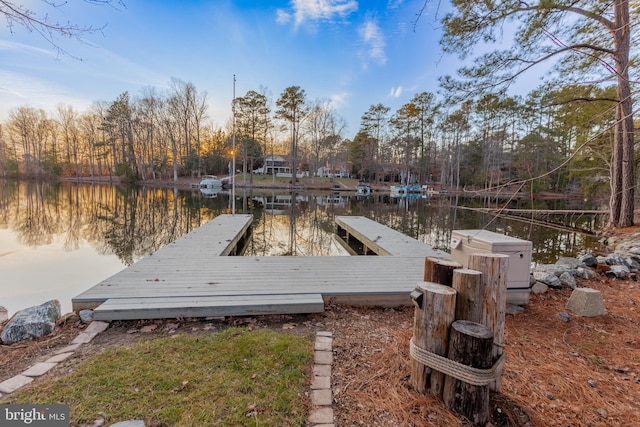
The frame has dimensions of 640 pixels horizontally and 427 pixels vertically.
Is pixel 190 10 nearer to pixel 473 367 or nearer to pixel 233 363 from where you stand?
pixel 233 363

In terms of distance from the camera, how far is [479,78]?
400 cm

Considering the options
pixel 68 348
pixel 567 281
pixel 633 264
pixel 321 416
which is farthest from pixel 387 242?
pixel 68 348

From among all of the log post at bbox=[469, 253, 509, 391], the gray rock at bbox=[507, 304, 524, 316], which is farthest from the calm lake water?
the log post at bbox=[469, 253, 509, 391]

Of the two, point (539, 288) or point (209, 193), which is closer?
point (539, 288)

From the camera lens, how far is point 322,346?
7.32 ft

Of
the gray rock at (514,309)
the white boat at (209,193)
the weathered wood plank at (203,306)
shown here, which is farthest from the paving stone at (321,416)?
the white boat at (209,193)

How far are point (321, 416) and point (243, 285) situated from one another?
1.97m

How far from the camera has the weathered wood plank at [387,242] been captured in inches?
202

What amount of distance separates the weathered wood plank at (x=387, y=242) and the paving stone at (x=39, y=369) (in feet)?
14.6

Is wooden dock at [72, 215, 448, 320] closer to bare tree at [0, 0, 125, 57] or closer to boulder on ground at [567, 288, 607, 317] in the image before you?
boulder on ground at [567, 288, 607, 317]

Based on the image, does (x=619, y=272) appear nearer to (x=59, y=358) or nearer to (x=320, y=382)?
(x=320, y=382)

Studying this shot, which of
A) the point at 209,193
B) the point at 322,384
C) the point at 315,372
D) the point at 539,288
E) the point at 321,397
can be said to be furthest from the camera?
the point at 209,193

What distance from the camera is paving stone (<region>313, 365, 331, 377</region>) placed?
188 cm

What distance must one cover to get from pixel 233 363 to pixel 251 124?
32.8 meters
